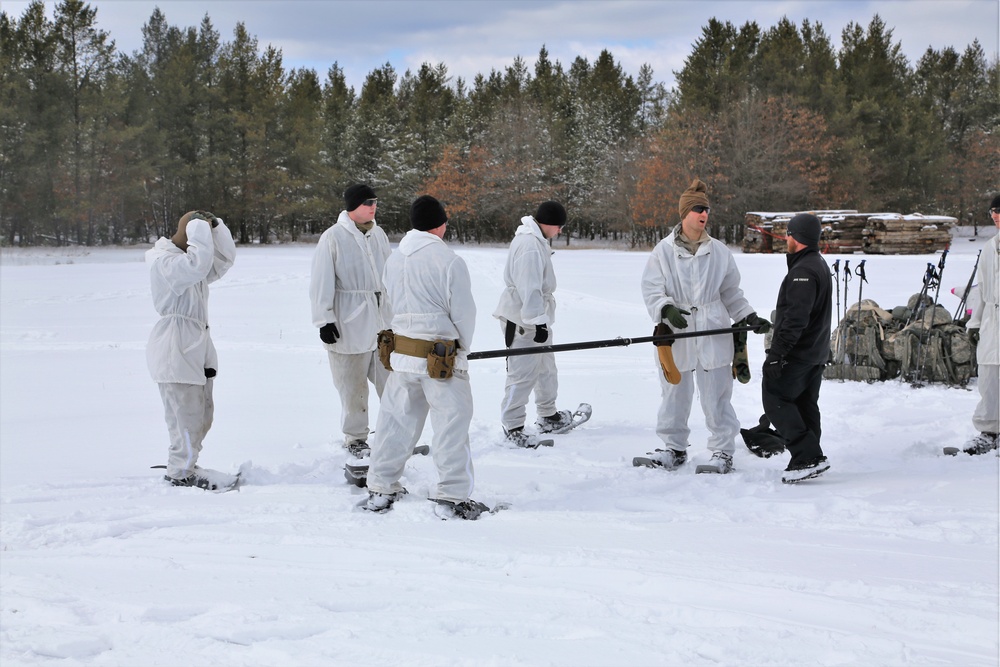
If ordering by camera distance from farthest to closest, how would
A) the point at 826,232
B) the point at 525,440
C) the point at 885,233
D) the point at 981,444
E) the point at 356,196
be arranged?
the point at 826,232 → the point at 885,233 → the point at 525,440 → the point at 356,196 → the point at 981,444

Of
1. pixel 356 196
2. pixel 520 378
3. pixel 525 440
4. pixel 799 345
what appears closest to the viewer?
pixel 799 345

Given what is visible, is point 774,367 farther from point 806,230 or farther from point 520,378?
point 520,378

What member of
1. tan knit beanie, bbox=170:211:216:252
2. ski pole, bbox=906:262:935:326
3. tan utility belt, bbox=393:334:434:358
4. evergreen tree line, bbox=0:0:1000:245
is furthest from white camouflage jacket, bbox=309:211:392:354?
evergreen tree line, bbox=0:0:1000:245

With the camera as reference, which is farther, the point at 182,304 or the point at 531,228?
the point at 531,228

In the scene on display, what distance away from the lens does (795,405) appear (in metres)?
5.51

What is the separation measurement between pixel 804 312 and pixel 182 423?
13.5 feet

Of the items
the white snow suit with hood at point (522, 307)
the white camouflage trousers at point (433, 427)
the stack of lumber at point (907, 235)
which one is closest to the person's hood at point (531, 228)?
the white snow suit with hood at point (522, 307)

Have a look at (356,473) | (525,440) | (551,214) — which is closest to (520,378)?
(525,440)

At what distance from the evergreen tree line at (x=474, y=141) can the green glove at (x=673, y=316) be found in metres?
31.4

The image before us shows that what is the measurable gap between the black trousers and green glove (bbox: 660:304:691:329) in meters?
0.67

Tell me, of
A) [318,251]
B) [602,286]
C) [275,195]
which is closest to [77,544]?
[318,251]

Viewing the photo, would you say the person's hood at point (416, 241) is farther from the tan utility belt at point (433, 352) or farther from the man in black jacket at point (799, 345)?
the man in black jacket at point (799, 345)

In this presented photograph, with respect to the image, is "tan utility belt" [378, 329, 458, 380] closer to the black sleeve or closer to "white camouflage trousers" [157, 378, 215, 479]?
"white camouflage trousers" [157, 378, 215, 479]

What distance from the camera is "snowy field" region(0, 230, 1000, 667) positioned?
10.3 ft
